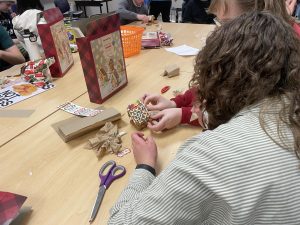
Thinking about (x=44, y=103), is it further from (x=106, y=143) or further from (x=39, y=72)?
(x=106, y=143)

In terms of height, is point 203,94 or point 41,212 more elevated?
point 203,94

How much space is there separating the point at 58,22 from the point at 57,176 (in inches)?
38.4

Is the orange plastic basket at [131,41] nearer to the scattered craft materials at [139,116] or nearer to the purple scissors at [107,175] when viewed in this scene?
the scattered craft materials at [139,116]

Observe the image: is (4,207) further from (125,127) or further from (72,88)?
(72,88)

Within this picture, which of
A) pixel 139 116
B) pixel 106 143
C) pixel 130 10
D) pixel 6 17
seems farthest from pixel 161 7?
pixel 106 143

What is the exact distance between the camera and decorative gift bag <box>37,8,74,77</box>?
1462 millimetres

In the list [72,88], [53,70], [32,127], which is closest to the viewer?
[32,127]

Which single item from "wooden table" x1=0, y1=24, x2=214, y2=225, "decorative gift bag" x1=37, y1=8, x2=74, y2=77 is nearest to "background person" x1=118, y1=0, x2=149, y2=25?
"decorative gift bag" x1=37, y1=8, x2=74, y2=77

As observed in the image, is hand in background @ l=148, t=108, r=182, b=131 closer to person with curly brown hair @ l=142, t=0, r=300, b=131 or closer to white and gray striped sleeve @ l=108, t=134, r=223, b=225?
person with curly brown hair @ l=142, t=0, r=300, b=131

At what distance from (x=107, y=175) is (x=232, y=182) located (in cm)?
43

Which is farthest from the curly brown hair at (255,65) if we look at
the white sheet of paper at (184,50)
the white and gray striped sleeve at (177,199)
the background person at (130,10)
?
the background person at (130,10)

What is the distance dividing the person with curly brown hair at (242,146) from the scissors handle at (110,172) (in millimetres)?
155

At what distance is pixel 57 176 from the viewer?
87 centimetres

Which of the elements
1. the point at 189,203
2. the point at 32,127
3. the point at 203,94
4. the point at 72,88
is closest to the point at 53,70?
the point at 72,88
